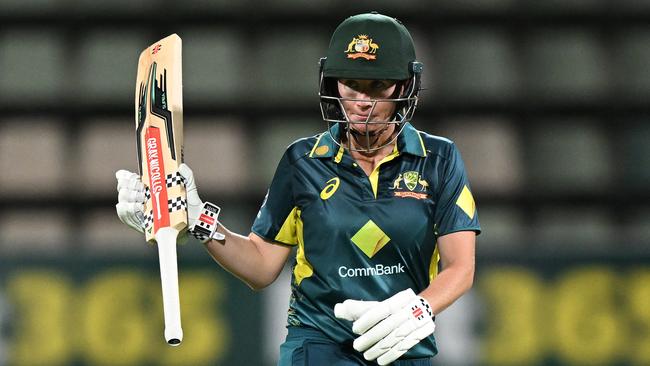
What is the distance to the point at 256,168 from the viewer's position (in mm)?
7691

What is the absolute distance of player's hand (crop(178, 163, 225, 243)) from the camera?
3.56m

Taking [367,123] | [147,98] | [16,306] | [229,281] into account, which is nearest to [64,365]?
[16,306]

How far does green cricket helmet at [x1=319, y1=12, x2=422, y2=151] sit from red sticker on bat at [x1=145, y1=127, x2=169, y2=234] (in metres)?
0.45

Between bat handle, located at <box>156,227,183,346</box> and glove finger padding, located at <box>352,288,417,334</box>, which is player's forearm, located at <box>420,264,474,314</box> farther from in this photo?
bat handle, located at <box>156,227,183,346</box>

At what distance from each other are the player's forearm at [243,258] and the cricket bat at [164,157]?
123mm

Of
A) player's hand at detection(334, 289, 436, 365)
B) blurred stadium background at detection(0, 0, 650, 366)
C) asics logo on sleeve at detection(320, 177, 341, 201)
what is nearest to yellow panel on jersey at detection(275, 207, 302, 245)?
asics logo on sleeve at detection(320, 177, 341, 201)

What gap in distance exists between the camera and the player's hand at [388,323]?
127 inches

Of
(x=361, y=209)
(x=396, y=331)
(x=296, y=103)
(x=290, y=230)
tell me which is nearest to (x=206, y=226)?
(x=290, y=230)

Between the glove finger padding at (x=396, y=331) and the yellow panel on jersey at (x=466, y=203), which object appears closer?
the glove finger padding at (x=396, y=331)

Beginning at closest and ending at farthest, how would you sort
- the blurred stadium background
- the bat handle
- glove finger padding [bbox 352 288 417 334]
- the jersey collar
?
glove finger padding [bbox 352 288 417 334] → the bat handle → the jersey collar → the blurred stadium background

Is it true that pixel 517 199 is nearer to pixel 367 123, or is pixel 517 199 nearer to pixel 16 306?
pixel 16 306

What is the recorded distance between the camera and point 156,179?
11.6 ft

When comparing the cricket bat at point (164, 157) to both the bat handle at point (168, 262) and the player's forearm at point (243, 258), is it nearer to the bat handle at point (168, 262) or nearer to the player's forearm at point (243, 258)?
the bat handle at point (168, 262)

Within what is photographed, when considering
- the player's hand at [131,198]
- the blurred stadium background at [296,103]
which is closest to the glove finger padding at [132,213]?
the player's hand at [131,198]
